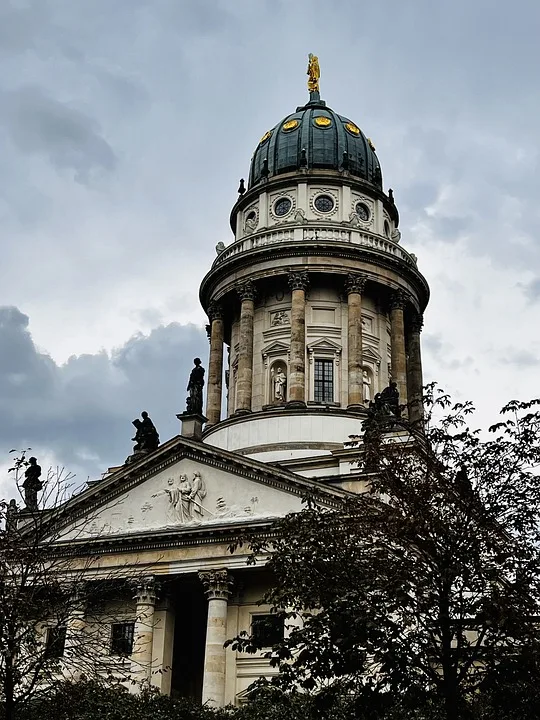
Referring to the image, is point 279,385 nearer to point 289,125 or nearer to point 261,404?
point 261,404

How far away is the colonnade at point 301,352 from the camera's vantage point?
166ft

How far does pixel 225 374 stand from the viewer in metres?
58.0

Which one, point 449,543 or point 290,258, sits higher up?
point 290,258

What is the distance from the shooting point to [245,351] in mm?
52781

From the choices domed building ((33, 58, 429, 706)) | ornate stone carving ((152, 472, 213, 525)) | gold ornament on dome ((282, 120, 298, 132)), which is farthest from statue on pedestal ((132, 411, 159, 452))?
gold ornament on dome ((282, 120, 298, 132))

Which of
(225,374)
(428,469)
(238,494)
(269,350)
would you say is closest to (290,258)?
(269,350)

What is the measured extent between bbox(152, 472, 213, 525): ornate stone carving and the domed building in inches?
2.3

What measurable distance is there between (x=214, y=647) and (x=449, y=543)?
19.6 m

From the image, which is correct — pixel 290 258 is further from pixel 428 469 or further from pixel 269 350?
pixel 428 469

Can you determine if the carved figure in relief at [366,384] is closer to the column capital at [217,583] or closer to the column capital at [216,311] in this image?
the column capital at [216,311]

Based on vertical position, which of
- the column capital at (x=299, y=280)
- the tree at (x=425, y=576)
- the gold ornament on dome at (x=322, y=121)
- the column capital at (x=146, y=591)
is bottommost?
the tree at (x=425, y=576)

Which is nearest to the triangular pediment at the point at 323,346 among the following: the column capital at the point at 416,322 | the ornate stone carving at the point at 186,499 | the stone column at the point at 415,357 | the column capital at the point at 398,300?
the column capital at the point at 398,300

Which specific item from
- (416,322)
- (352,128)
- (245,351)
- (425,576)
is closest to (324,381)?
(245,351)

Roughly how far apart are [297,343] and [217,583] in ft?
50.8
